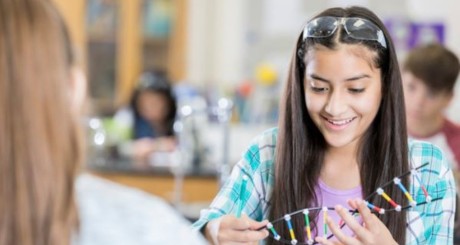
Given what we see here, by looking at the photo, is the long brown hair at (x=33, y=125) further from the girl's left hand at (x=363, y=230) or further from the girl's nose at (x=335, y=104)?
the girl's nose at (x=335, y=104)

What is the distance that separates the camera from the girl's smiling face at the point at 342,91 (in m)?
1.98

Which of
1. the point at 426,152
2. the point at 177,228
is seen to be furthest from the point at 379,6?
the point at 177,228

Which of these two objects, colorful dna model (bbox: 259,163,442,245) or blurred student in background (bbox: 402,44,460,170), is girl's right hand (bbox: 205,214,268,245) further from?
blurred student in background (bbox: 402,44,460,170)

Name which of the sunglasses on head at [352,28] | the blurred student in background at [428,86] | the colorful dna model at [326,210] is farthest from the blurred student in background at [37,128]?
the blurred student in background at [428,86]

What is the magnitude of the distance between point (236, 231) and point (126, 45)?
5119 millimetres

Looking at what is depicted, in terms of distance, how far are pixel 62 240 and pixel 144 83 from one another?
486 centimetres

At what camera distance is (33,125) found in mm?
1181

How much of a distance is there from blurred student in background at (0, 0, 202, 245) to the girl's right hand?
25.8 inches

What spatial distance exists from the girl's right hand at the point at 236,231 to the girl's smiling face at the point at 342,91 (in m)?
0.24

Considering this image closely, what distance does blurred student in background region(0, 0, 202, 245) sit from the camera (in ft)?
3.86

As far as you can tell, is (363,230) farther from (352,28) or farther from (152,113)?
(152,113)

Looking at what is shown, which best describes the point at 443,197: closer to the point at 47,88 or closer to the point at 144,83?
the point at 47,88

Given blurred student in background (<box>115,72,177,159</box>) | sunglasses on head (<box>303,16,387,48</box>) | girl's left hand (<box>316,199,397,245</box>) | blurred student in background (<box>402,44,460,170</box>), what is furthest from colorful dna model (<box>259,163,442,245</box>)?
blurred student in background (<box>115,72,177,159</box>)

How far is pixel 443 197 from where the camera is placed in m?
2.00
